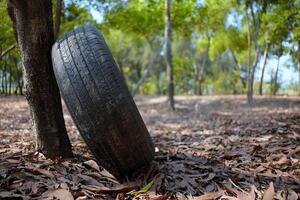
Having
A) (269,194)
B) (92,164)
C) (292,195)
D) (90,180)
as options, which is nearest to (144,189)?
(90,180)

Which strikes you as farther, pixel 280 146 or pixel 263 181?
pixel 280 146

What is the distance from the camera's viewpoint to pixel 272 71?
3180 centimetres

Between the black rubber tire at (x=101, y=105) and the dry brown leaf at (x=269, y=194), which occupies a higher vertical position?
the black rubber tire at (x=101, y=105)

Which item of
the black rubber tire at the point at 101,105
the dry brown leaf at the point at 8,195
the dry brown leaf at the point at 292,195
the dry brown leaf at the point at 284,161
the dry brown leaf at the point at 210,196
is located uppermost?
the black rubber tire at the point at 101,105

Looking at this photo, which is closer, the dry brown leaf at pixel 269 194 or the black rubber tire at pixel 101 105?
the dry brown leaf at pixel 269 194

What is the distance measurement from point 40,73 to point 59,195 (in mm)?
1446

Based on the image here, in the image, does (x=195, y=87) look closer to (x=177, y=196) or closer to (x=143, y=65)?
(x=143, y=65)

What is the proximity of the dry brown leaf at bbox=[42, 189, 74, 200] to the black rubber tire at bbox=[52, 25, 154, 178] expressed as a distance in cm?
59

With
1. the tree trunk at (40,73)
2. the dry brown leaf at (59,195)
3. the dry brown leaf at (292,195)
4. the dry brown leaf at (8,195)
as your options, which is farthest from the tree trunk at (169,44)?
the dry brown leaf at (8,195)

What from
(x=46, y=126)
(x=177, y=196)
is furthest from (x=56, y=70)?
(x=177, y=196)

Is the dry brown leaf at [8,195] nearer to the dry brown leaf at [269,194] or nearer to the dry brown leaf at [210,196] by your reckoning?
the dry brown leaf at [210,196]

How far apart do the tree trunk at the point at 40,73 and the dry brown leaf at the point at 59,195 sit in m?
1.03

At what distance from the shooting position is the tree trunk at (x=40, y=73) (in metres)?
3.40

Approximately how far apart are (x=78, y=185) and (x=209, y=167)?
1387 mm
